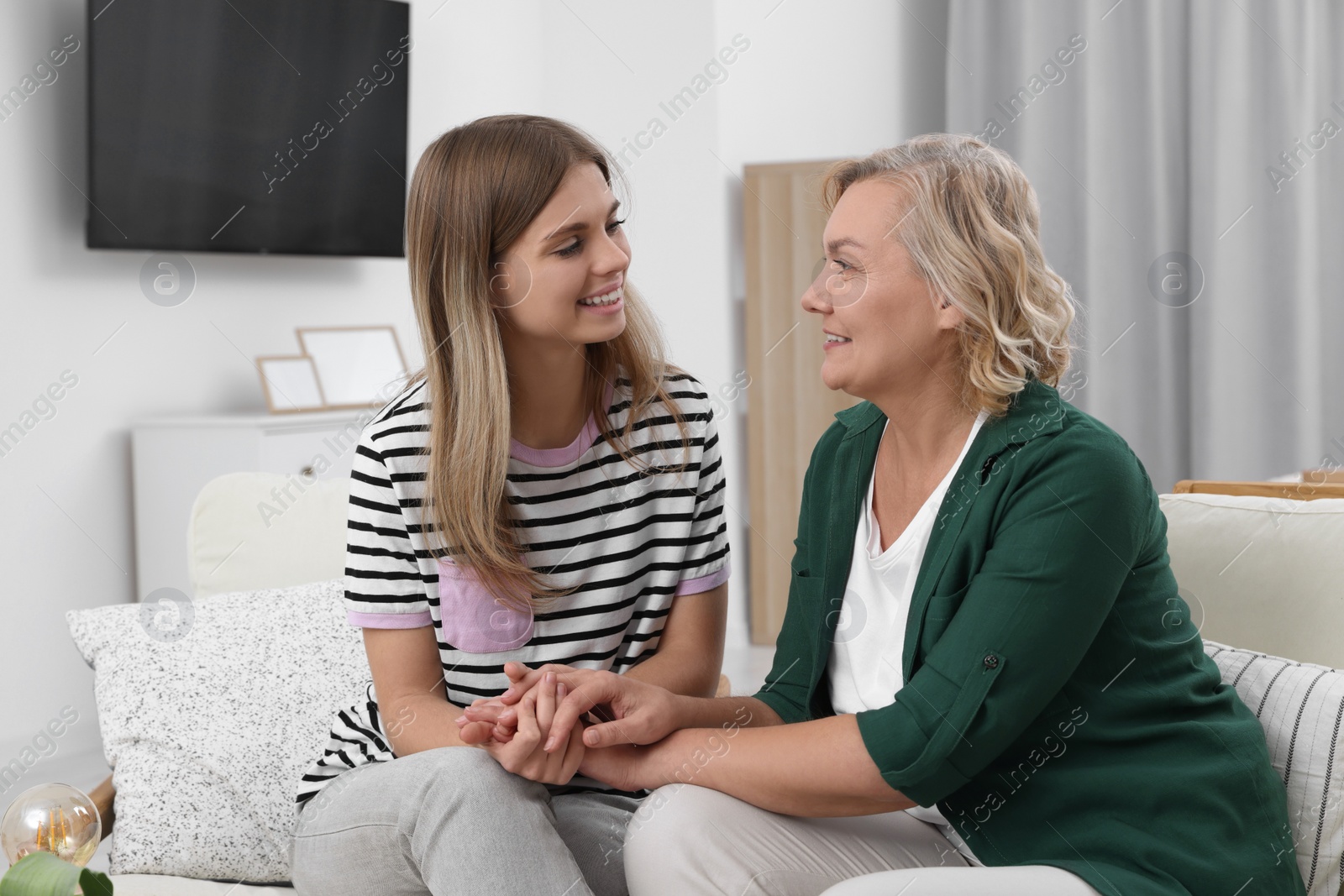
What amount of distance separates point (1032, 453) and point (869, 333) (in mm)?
219

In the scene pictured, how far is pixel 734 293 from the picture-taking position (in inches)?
166

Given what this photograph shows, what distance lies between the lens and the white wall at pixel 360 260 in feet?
10.1

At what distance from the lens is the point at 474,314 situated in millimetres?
1387

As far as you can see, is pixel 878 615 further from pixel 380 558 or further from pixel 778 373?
pixel 778 373

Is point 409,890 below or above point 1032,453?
below

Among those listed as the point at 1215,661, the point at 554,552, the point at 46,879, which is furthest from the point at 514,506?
the point at 1215,661

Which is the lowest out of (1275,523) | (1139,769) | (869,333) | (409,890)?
(409,890)

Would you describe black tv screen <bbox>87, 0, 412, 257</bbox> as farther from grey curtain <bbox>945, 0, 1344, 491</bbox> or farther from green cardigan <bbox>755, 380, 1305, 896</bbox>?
green cardigan <bbox>755, 380, 1305, 896</bbox>

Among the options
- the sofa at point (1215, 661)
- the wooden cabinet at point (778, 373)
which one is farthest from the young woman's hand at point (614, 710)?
the wooden cabinet at point (778, 373)

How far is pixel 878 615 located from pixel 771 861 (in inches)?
11.6

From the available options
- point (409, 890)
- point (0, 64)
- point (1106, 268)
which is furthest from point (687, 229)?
point (409, 890)

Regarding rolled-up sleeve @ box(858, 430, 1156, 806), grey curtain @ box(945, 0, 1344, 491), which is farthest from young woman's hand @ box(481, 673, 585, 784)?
grey curtain @ box(945, 0, 1344, 491)

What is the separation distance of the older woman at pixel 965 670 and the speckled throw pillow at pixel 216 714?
47cm

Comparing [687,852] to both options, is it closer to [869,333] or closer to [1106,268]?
[869,333]
